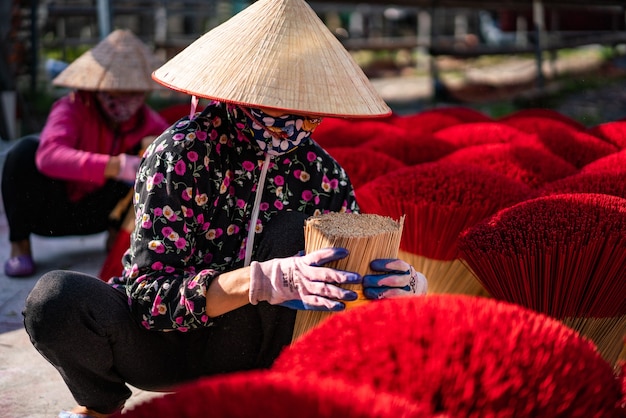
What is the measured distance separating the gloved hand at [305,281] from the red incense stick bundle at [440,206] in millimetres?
549

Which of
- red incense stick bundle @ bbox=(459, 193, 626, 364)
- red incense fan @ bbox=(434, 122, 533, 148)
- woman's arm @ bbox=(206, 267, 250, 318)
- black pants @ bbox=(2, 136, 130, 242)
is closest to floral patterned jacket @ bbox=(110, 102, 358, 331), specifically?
woman's arm @ bbox=(206, 267, 250, 318)

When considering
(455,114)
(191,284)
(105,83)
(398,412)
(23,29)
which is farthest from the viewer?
(23,29)

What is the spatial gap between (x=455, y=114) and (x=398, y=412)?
2.68 meters

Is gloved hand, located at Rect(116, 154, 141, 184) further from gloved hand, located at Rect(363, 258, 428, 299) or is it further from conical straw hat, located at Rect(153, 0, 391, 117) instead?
gloved hand, located at Rect(363, 258, 428, 299)

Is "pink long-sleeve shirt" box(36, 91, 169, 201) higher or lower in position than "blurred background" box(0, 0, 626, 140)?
higher

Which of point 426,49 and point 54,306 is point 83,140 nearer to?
point 54,306

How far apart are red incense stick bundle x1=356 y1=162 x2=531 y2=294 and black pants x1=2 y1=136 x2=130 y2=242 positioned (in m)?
1.50

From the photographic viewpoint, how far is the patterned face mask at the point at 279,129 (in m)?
1.47

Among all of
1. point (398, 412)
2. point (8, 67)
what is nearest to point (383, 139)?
point (398, 412)

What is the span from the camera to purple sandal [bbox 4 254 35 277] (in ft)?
9.87

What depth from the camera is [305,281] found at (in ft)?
4.05

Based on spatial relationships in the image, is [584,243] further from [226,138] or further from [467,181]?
[226,138]

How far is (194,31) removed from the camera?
1120cm

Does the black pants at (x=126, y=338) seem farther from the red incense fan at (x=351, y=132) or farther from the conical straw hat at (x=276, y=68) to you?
the red incense fan at (x=351, y=132)
